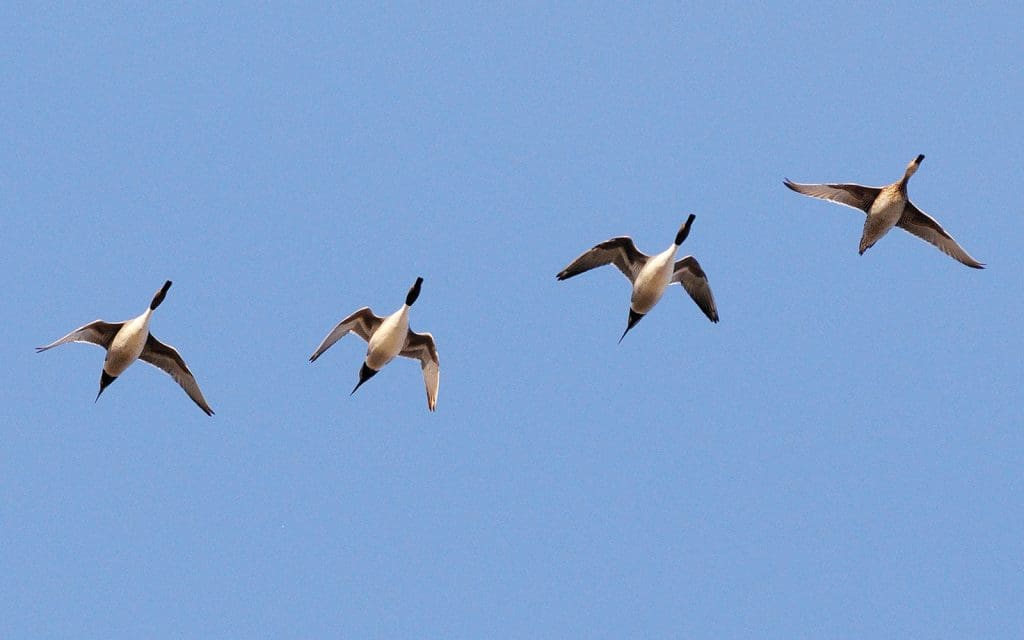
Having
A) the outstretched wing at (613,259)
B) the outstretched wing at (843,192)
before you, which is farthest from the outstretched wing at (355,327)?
the outstretched wing at (843,192)

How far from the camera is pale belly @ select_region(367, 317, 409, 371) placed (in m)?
21.6

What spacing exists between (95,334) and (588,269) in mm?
8125

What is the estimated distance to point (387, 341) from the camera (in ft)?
71.2

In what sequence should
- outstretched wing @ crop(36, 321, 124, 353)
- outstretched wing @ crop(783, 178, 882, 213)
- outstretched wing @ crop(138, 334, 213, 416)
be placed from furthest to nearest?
outstretched wing @ crop(138, 334, 213, 416) → outstretched wing @ crop(783, 178, 882, 213) → outstretched wing @ crop(36, 321, 124, 353)

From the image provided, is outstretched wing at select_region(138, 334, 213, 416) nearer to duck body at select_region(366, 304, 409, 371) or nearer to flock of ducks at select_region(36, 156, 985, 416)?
flock of ducks at select_region(36, 156, 985, 416)

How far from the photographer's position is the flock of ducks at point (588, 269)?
21.5m

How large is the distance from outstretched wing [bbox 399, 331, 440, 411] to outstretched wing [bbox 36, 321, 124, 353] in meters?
4.77

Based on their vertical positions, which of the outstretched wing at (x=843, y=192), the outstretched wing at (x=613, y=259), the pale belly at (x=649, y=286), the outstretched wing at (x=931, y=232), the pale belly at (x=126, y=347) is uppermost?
the outstretched wing at (x=843, y=192)

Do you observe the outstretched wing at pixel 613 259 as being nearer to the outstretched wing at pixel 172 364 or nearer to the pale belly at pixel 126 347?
the outstretched wing at pixel 172 364

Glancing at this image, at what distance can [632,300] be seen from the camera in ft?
71.4

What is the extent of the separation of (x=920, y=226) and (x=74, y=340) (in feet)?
46.1

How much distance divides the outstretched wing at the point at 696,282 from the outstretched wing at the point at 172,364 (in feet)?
27.4

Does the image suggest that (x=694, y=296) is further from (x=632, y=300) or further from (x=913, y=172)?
(x=913, y=172)

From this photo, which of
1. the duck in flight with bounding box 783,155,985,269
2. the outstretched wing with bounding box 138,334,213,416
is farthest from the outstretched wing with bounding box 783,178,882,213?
the outstretched wing with bounding box 138,334,213,416
